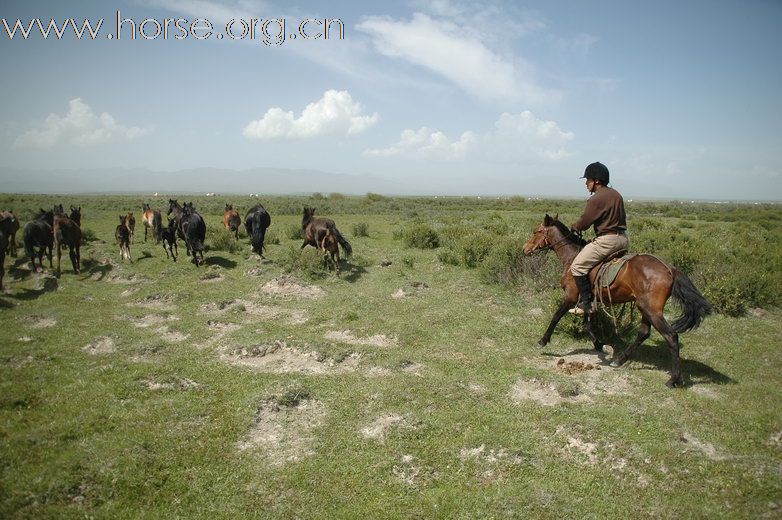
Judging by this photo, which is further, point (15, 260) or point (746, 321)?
point (15, 260)

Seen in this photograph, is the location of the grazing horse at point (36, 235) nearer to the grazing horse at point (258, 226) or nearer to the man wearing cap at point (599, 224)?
the grazing horse at point (258, 226)

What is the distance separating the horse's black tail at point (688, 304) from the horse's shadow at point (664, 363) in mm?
1024

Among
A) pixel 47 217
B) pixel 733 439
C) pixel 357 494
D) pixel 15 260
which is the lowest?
pixel 357 494

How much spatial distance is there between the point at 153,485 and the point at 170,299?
8.14 m

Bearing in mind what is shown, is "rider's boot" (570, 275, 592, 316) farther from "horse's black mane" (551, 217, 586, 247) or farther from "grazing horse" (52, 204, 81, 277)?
"grazing horse" (52, 204, 81, 277)

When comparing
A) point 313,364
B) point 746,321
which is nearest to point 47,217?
point 313,364

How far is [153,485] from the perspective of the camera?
4586 mm

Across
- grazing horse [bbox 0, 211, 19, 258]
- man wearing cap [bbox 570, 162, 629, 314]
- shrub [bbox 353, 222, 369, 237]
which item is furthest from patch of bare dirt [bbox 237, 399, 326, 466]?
shrub [bbox 353, 222, 369, 237]

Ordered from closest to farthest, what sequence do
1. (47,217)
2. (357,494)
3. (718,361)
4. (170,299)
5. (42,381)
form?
(357,494), (42,381), (718,361), (170,299), (47,217)

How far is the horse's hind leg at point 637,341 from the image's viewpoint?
699 cm

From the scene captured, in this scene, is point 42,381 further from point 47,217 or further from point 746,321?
point 746,321

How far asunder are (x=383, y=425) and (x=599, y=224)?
16.6ft

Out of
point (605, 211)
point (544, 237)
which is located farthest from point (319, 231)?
point (605, 211)

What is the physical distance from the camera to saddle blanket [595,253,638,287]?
6.99m
